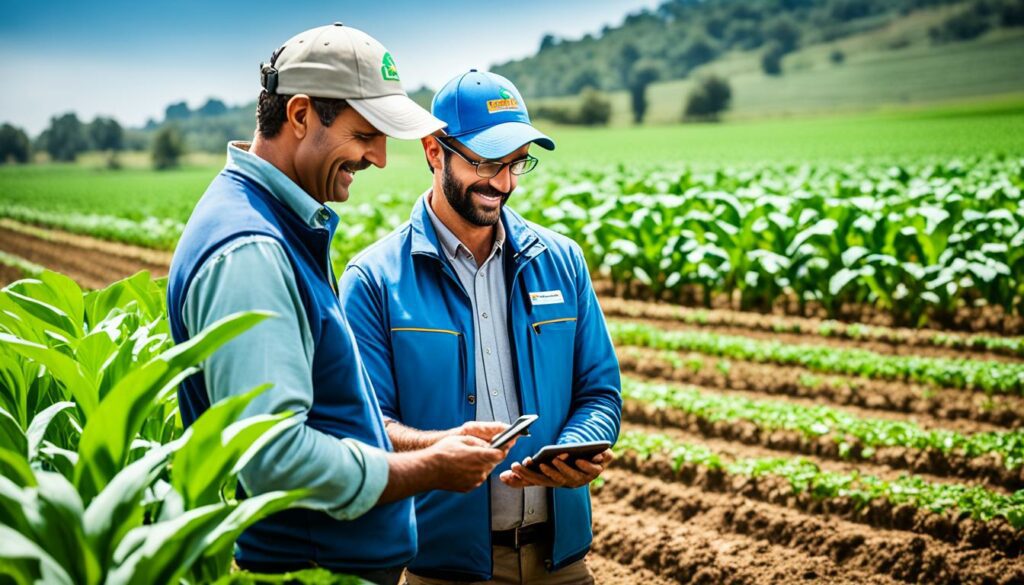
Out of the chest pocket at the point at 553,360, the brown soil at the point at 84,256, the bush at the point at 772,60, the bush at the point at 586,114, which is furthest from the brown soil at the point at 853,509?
the bush at the point at 772,60

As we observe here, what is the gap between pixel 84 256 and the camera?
66.0 ft

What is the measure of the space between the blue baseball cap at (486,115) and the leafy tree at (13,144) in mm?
33850

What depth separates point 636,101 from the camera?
114 m

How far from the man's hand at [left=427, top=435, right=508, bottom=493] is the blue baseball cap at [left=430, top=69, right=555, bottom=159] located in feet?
3.66

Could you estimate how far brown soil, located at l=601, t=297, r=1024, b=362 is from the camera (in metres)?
9.02

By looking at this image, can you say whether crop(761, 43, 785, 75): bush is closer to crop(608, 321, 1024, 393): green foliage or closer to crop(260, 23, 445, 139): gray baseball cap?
crop(608, 321, 1024, 393): green foliage

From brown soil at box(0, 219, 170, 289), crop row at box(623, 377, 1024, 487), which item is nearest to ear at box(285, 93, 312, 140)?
crop row at box(623, 377, 1024, 487)

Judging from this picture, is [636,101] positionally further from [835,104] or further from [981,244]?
[981,244]

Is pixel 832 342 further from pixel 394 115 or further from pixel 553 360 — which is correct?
pixel 394 115

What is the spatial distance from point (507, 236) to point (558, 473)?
82cm

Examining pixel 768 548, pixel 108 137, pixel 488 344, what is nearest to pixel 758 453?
pixel 768 548

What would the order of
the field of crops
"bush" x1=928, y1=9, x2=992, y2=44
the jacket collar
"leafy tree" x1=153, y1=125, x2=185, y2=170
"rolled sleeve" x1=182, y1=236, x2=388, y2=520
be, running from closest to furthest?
the field of crops
"rolled sleeve" x1=182, y1=236, x2=388, y2=520
the jacket collar
"leafy tree" x1=153, y1=125, x2=185, y2=170
"bush" x1=928, y1=9, x2=992, y2=44

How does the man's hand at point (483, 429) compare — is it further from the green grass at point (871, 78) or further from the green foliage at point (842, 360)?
the green grass at point (871, 78)

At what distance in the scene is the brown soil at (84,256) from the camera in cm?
1725
